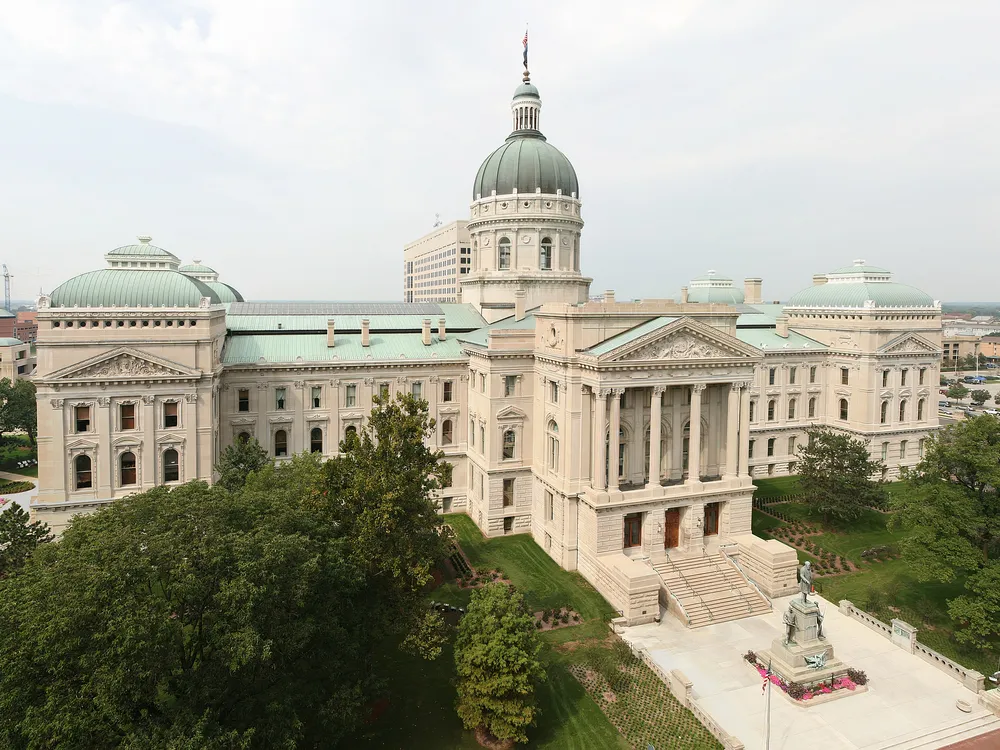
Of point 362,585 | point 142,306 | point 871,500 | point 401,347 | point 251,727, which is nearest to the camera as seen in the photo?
point 251,727

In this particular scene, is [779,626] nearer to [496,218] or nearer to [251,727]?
[251,727]

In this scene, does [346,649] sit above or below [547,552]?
above

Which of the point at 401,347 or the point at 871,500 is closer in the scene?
the point at 871,500

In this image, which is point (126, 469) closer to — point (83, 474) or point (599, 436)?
point (83, 474)

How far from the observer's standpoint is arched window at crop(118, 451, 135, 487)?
148 ft

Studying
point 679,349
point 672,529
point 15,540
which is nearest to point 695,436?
point 679,349

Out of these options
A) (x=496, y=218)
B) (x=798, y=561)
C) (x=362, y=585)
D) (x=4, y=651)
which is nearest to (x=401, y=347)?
(x=496, y=218)

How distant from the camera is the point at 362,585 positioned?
92.7 feet

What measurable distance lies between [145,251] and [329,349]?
16.1 meters

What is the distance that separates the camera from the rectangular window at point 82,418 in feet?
144

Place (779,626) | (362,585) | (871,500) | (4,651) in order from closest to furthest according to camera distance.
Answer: (4,651) < (362,585) < (779,626) < (871,500)

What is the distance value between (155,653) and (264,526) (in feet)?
20.2

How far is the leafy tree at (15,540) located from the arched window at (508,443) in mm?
29978

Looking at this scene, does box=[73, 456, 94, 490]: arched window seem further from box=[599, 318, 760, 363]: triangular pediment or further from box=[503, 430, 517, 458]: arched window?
box=[599, 318, 760, 363]: triangular pediment
